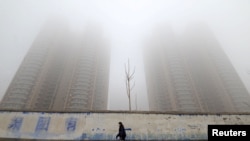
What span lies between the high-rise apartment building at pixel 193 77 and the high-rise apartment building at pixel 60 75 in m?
19.2

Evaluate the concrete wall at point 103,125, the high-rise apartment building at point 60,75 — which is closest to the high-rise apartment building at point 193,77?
the high-rise apartment building at point 60,75

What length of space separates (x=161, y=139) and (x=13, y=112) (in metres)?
11.9

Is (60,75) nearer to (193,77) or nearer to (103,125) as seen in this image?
(193,77)

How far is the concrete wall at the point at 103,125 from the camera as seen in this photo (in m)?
14.2

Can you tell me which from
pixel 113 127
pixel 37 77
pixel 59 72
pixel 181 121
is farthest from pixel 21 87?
pixel 181 121

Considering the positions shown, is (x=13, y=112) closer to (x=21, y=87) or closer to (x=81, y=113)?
(x=81, y=113)

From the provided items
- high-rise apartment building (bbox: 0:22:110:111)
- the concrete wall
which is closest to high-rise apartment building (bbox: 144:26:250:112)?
high-rise apartment building (bbox: 0:22:110:111)

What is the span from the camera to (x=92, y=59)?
202 feet

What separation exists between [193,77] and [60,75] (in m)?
43.1

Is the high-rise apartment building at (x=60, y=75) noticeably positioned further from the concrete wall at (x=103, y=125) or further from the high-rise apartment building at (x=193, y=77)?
the concrete wall at (x=103, y=125)

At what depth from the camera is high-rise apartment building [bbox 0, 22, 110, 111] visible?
164ft

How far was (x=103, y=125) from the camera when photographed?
48.1ft

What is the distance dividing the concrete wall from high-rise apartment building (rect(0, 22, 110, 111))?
34831 millimetres

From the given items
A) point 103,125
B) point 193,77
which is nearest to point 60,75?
point 193,77
